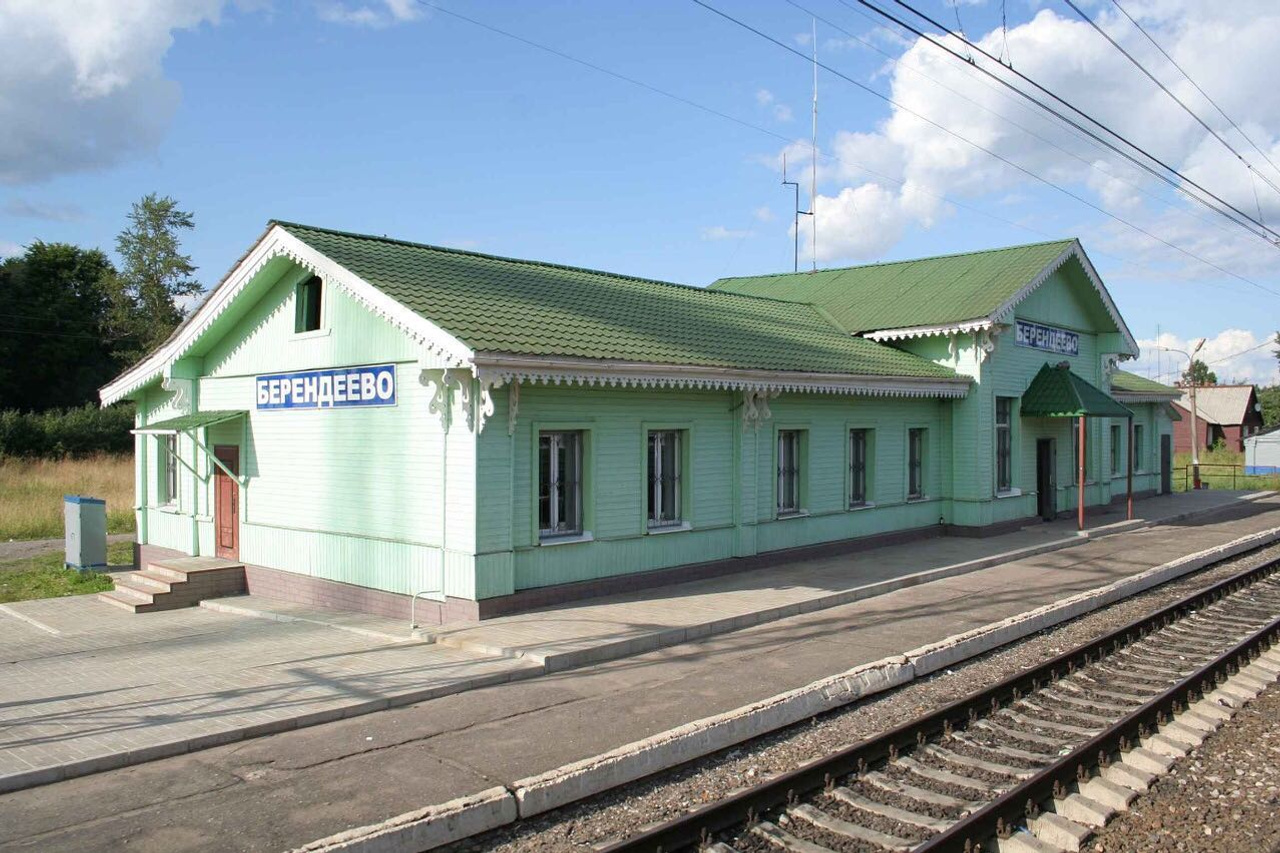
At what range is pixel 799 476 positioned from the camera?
16.1m

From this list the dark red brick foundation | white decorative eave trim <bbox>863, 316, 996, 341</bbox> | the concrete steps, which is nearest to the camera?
the dark red brick foundation

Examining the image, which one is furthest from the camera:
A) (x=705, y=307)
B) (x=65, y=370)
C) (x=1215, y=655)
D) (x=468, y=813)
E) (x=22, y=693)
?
(x=65, y=370)

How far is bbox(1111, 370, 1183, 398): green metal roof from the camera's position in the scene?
2848 cm

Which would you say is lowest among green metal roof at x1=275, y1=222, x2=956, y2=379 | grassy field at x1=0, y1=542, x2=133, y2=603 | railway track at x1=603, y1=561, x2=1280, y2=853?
grassy field at x1=0, y1=542, x2=133, y2=603

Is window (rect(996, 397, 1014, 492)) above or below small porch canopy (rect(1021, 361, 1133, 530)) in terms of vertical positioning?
below

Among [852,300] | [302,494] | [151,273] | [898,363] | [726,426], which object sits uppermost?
[151,273]

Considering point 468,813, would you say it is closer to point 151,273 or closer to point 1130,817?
point 1130,817

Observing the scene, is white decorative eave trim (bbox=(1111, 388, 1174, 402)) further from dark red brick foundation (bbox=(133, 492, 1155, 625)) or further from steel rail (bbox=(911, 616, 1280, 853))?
steel rail (bbox=(911, 616, 1280, 853))

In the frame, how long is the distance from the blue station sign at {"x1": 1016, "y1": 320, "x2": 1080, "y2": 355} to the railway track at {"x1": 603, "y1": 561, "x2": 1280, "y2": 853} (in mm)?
11299

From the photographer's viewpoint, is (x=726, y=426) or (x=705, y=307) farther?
(x=705, y=307)

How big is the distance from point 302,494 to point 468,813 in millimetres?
9296

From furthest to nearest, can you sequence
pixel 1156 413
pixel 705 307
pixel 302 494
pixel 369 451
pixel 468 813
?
pixel 1156 413 < pixel 705 307 < pixel 302 494 < pixel 369 451 < pixel 468 813

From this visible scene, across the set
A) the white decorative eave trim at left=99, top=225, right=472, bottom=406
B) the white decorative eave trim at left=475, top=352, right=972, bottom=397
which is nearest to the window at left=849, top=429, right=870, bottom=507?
the white decorative eave trim at left=475, top=352, right=972, bottom=397

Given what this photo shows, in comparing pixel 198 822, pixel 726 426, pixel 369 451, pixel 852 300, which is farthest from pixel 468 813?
pixel 852 300
